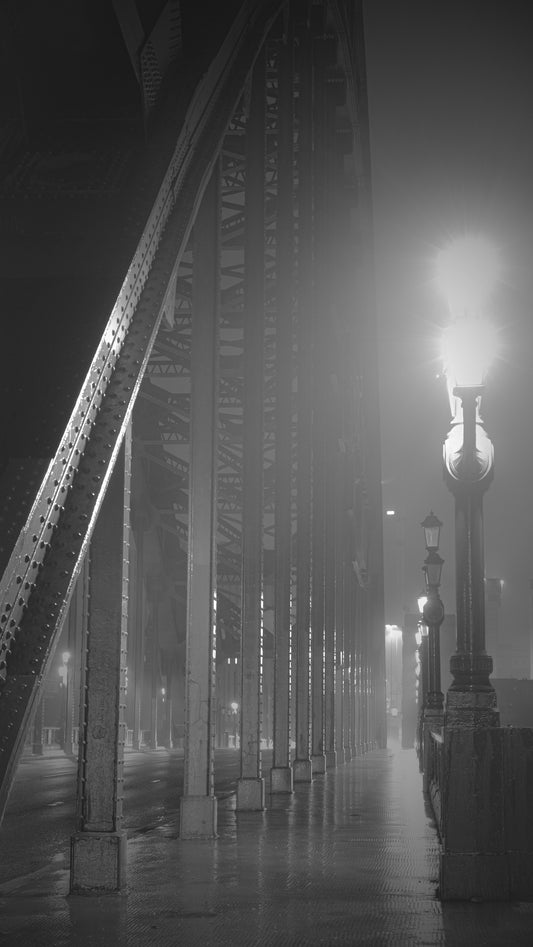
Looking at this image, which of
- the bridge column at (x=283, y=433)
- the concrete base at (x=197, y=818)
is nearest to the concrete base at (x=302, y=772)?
the bridge column at (x=283, y=433)

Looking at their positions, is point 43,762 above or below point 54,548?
below

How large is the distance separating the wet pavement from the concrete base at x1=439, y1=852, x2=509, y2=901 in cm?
15

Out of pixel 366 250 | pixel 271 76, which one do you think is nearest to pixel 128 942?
pixel 271 76

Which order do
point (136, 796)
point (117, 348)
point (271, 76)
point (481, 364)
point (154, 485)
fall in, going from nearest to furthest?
1. point (117, 348)
2. point (481, 364)
3. point (136, 796)
4. point (271, 76)
5. point (154, 485)

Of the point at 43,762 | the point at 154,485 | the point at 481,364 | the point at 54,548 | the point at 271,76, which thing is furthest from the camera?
the point at 154,485

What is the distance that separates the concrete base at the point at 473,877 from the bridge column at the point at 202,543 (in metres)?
4.34

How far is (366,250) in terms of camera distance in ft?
199

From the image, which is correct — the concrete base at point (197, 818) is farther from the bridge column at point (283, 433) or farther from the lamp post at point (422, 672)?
the lamp post at point (422, 672)

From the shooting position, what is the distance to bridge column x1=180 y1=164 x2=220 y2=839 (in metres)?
11.9

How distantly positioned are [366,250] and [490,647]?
49711 mm

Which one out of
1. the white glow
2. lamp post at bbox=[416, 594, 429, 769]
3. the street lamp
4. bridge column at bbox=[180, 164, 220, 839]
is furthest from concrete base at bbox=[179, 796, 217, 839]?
the white glow

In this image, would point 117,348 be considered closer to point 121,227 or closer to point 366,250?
point 121,227

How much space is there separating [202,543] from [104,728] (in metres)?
4.41

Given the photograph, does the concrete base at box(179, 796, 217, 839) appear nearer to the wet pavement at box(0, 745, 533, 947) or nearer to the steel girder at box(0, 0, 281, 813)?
the wet pavement at box(0, 745, 533, 947)
